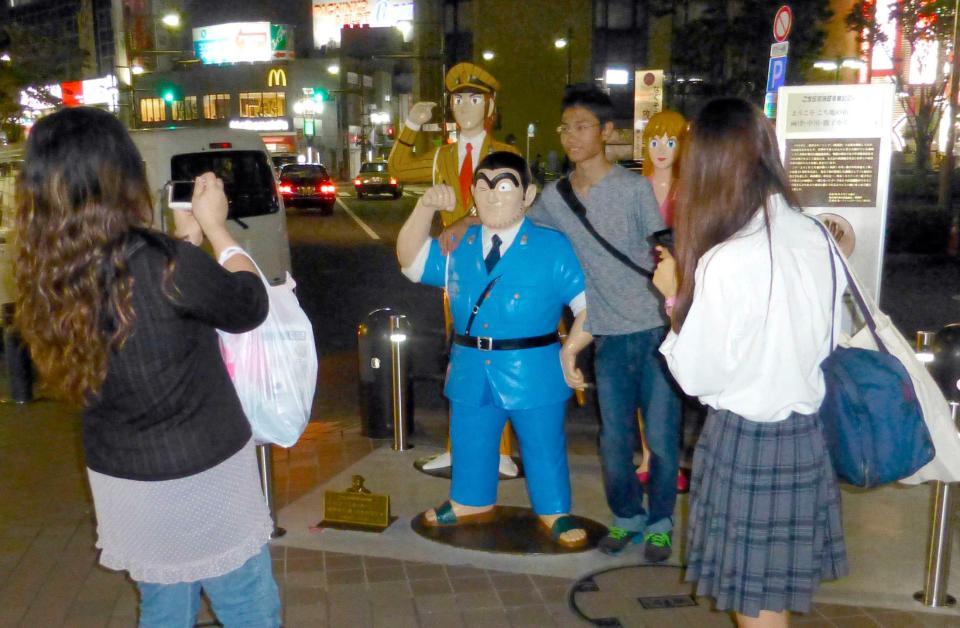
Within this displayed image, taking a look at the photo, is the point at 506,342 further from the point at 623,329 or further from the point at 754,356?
the point at 754,356

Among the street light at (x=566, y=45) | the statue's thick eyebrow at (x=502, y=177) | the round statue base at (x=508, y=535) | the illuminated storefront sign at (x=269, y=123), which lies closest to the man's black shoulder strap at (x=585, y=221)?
the statue's thick eyebrow at (x=502, y=177)

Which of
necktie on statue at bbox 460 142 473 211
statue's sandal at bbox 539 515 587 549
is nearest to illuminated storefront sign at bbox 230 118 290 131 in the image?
necktie on statue at bbox 460 142 473 211

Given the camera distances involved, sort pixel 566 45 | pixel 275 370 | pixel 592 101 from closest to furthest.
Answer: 1. pixel 275 370
2. pixel 592 101
3. pixel 566 45

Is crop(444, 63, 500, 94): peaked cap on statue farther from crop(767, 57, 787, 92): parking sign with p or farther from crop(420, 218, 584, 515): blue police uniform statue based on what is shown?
crop(767, 57, 787, 92): parking sign with p

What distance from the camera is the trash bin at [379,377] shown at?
591 cm

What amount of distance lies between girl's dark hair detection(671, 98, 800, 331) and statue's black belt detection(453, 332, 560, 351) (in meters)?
1.55

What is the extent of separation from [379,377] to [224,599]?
346cm

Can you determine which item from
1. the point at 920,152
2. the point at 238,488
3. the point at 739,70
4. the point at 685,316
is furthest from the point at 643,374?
the point at 739,70

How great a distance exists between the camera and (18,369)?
7094 millimetres

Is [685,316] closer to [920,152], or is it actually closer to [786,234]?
[786,234]

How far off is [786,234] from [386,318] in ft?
12.0

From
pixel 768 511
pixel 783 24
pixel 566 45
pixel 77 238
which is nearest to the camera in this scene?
pixel 77 238

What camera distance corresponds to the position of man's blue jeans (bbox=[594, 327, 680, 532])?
4.03 meters

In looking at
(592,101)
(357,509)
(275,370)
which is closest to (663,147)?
(592,101)
